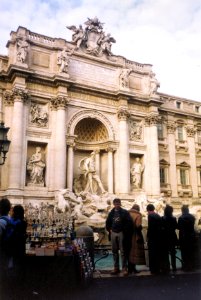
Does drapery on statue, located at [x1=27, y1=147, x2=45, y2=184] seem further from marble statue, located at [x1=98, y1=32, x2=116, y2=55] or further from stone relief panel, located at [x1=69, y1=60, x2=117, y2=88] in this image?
marble statue, located at [x1=98, y1=32, x2=116, y2=55]

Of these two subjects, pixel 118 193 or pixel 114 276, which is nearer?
pixel 114 276

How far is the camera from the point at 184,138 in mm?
28234

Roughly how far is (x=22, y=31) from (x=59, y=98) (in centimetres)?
509

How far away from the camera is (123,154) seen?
22922 millimetres

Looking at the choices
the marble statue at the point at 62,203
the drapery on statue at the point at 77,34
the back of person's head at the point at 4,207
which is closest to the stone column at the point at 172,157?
the drapery on statue at the point at 77,34

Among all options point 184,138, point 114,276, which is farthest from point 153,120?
point 114,276

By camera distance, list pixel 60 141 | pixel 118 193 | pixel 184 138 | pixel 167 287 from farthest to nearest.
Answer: pixel 184 138 < pixel 118 193 < pixel 60 141 < pixel 167 287

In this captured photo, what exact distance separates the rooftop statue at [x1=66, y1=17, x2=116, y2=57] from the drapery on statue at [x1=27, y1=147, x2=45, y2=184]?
866 centimetres

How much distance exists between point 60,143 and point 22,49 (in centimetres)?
652

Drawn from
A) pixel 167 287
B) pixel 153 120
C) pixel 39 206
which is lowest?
pixel 167 287

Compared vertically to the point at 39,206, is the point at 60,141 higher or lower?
higher

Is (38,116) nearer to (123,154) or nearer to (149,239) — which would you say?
(123,154)

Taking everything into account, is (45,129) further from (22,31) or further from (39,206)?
(22,31)

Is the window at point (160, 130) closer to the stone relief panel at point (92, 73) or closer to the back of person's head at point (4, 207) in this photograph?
the stone relief panel at point (92, 73)
